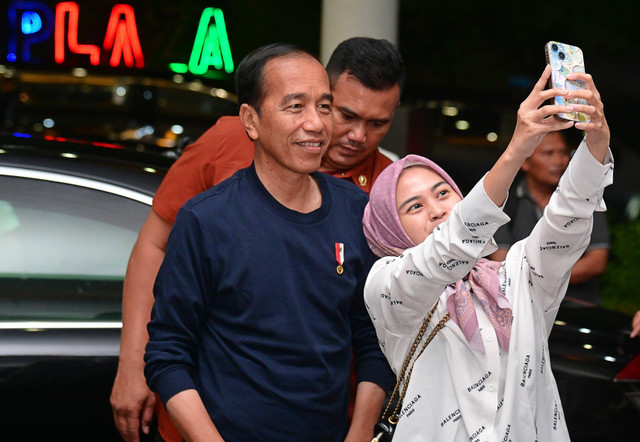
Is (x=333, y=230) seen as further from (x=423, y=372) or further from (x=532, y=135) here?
(x=532, y=135)

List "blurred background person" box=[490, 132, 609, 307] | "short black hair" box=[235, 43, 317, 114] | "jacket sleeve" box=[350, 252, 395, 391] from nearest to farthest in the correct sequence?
"short black hair" box=[235, 43, 317, 114] → "jacket sleeve" box=[350, 252, 395, 391] → "blurred background person" box=[490, 132, 609, 307]

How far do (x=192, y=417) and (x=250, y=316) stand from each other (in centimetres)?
26

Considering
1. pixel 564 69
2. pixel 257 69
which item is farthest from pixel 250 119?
pixel 564 69

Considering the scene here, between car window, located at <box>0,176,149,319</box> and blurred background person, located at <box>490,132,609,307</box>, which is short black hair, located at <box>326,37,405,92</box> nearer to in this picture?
car window, located at <box>0,176,149,319</box>

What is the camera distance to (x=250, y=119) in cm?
240

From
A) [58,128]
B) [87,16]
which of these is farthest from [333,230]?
[58,128]

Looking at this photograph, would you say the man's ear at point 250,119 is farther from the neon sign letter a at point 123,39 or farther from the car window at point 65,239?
the neon sign letter a at point 123,39

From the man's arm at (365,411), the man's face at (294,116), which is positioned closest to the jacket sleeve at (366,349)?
the man's arm at (365,411)

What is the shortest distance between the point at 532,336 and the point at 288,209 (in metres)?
0.63

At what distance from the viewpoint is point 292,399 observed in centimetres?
227

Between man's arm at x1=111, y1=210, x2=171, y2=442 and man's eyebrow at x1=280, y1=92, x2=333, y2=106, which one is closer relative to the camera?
man's eyebrow at x1=280, y1=92, x2=333, y2=106

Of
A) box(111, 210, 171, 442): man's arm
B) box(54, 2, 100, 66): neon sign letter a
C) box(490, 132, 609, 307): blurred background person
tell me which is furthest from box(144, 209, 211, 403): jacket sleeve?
box(54, 2, 100, 66): neon sign letter a

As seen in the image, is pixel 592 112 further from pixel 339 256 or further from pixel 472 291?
pixel 339 256

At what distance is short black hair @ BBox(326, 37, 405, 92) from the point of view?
9.18ft
